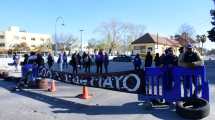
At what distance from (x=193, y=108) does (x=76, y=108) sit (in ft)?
11.3

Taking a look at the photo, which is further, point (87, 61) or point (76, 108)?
point (87, 61)

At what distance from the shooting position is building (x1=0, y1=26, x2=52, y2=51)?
154 m

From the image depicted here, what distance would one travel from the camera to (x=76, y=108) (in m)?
12.3

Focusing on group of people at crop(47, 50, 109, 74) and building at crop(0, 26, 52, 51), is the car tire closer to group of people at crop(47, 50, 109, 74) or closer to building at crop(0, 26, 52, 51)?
group of people at crop(47, 50, 109, 74)

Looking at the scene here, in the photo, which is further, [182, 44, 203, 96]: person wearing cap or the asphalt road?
[182, 44, 203, 96]: person wearing cap

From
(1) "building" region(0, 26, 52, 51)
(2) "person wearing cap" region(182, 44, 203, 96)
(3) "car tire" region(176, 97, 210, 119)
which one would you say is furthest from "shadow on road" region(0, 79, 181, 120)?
(1) "building" region(0, 26, 52, 51)

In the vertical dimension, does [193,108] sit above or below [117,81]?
below

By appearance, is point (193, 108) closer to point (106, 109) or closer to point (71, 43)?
point (106, 109)

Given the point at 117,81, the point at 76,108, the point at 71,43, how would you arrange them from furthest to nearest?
1. the point at 71,43
2. the point at 117,81
3. the point at 76,108

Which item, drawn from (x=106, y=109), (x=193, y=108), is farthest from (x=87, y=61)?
(x=193, y=108)

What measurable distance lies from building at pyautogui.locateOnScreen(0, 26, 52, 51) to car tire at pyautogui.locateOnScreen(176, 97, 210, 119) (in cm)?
13369

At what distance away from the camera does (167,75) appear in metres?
11.9

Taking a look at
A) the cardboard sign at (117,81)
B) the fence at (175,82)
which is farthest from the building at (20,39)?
the fence at (175,82)

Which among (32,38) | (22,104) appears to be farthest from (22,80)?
(32,38)
